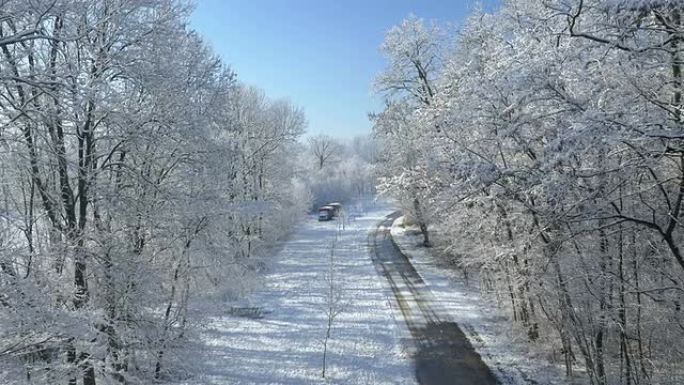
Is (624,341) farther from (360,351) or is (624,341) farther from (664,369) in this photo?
(360,351)

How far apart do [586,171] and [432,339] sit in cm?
1006

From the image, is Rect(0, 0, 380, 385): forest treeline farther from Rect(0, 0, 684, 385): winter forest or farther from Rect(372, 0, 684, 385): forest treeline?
Rect(372, 0, 684, 385): forest treeline

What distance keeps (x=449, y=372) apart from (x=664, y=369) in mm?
5297

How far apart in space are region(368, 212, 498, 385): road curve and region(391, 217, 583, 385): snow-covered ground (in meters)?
0.34

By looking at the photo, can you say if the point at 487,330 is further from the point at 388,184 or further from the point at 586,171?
the point at 586,171

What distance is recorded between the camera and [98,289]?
10.2 metres

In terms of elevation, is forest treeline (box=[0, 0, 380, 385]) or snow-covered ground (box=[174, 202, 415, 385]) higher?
forest treeline (box=[0, 0, 380, 385])

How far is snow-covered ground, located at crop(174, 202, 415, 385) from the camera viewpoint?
13.7 metres

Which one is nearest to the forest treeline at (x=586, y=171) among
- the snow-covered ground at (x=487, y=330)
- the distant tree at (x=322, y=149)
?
the snow-covered ground at (x=487, y=330)

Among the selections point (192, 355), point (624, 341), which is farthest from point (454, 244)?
point (192, 355)

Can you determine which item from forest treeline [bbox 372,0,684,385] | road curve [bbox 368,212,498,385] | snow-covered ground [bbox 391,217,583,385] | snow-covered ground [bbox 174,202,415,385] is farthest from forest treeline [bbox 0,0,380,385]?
snow-covered ground [bbox 391,217,583,385]

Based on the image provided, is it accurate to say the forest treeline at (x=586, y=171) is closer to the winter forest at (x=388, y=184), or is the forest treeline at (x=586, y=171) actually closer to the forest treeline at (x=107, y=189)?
the winter forest at (x=388, y=184)

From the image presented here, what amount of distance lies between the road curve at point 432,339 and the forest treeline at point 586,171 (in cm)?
218

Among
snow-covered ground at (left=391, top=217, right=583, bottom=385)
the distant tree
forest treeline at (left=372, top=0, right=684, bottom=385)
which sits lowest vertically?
snow-covered ground at (left=391, top=217, right=583, bottom=385)
